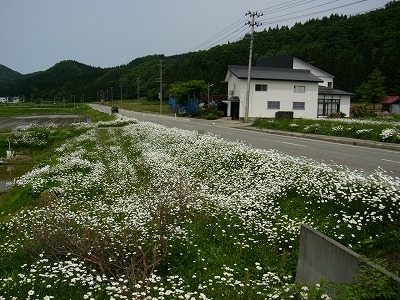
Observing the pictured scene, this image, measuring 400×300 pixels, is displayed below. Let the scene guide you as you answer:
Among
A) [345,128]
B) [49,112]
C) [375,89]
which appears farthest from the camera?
[49,112]

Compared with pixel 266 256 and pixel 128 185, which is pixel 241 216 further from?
pixel 128 185

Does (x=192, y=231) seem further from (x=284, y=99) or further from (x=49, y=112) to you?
(x=49, y=112)

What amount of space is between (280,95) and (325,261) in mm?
45450

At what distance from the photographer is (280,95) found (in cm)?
4853

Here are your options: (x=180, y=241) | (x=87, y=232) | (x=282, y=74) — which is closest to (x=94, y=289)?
(x=87, y=232)

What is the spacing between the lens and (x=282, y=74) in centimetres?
5062

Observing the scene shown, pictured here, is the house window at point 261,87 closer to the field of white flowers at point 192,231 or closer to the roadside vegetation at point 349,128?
the roadside vegetation at point 349,128

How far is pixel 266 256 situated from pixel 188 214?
2503 mm

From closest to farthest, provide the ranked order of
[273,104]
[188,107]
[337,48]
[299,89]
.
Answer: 1. [273,104]
2. [299,89]
3. [188,107]
4. [337,48]

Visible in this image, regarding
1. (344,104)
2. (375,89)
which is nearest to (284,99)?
(344,104)

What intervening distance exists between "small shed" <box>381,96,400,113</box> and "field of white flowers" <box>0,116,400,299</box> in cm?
6203

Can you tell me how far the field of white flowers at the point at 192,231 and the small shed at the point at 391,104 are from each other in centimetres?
6203

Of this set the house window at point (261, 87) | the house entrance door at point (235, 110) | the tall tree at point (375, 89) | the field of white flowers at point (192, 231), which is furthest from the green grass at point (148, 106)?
the field of white flowers at point (192, 231)

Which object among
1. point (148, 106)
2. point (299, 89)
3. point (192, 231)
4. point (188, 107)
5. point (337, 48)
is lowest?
point (192, 231)
